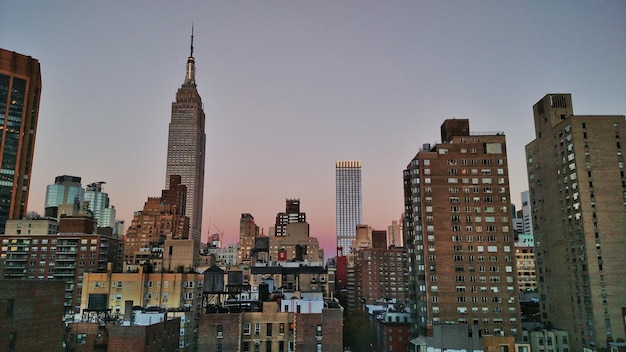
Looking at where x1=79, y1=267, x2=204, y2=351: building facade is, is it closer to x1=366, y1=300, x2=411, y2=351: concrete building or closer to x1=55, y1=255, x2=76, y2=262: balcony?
x1=366, y1=300, x2=411, y2=351: concrete building

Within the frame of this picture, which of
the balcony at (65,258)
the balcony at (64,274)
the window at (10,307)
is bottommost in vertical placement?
the window at (10,307)

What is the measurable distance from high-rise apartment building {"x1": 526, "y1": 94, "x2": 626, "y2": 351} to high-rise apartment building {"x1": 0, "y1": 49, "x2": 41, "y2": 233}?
147 m

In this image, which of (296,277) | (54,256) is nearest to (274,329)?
(296,277)

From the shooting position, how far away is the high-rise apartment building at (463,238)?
93.2 meters

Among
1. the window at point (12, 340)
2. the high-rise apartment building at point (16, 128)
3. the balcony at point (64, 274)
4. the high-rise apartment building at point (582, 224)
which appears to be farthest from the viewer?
the high-rise apartment building at point (16, 128)

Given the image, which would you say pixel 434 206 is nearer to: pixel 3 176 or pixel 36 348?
pixel 36 348

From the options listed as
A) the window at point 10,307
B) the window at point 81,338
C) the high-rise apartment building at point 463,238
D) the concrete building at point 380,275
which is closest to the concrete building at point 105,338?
the window at point 81,338

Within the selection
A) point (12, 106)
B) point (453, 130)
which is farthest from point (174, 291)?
point (12, 106)

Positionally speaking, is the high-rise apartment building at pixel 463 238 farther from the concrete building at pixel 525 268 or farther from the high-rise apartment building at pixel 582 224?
the concrete building at pixel 525 268

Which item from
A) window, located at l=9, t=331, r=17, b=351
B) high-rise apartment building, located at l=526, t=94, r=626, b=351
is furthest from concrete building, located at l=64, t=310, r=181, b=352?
high-rise apartment building, located at l=526, t=94, r=626, b=351

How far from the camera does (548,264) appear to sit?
107 m

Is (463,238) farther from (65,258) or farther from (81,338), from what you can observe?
(65,258)

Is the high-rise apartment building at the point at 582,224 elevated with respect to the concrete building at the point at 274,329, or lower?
elevated

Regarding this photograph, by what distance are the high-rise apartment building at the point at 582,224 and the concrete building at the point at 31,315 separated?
294 ft
